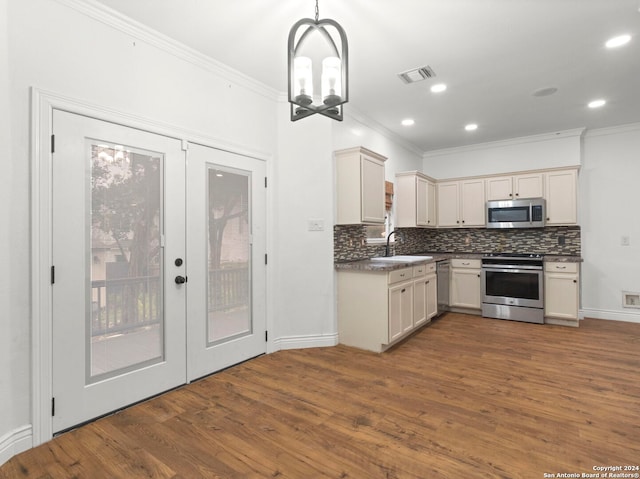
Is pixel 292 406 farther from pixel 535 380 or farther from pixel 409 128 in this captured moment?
pixel 409 128

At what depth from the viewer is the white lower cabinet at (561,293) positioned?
4426 millimetres

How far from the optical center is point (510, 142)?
17.7ft

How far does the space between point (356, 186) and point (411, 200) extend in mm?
1650

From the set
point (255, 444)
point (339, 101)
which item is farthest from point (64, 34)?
point (255, 444)

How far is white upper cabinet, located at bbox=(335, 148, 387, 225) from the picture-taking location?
3736 mm

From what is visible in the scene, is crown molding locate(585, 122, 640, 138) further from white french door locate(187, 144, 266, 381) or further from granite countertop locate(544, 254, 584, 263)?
white french door locate(187, 144, 266, 381)

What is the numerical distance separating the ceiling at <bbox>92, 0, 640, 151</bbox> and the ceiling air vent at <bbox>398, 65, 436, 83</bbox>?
0.07m

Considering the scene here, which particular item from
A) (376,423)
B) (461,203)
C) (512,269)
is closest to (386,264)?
(376,423)

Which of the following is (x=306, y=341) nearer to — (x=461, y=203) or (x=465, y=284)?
(x=465, y=284)

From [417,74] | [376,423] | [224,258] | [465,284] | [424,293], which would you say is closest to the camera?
[376,423]

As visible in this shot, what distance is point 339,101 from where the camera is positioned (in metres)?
1.74

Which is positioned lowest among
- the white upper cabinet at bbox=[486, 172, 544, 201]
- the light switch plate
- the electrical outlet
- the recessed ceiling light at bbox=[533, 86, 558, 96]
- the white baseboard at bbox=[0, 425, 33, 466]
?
the white baseboard at bbox=[0, 425, 33, 466]

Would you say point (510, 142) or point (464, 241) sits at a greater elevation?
point (510, 142)

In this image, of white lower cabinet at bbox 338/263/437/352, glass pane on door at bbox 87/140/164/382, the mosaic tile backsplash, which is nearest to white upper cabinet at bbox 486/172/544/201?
the mosaic tile backsplash
